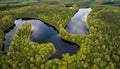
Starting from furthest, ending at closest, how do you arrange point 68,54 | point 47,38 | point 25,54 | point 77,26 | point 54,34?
point 77,26 < point 54,34 < point 47,38 < point 25,54 < point 68,54

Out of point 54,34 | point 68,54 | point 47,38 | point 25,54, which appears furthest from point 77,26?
point 25,54

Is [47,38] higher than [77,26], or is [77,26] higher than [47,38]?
[77,26]

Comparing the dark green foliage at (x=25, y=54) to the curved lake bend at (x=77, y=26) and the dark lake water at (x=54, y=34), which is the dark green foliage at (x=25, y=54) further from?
the curved lake bend at (x=77, y=26)

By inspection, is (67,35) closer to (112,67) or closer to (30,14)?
(112,67)

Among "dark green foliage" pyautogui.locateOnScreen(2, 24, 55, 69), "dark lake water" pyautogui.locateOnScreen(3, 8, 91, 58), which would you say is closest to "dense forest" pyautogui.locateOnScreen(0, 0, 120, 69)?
"dark green foliage" pyautogui.locateOnScreen(2, 24, 55, 69)

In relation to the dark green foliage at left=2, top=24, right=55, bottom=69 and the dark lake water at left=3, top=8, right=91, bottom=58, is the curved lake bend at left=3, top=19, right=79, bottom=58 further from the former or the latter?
the dark green foliage at left=2, top=24, right=55, bottom=69

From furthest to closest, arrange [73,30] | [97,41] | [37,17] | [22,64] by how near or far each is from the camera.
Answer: [37,17] → [73,30] → [97,41] → [22,64]

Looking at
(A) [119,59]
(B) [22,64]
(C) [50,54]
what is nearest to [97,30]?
(A) [119,59]

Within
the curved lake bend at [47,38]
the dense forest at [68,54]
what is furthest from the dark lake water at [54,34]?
the dense forest at [68,54]

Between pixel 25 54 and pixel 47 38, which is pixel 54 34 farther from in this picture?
pixel 25 54
